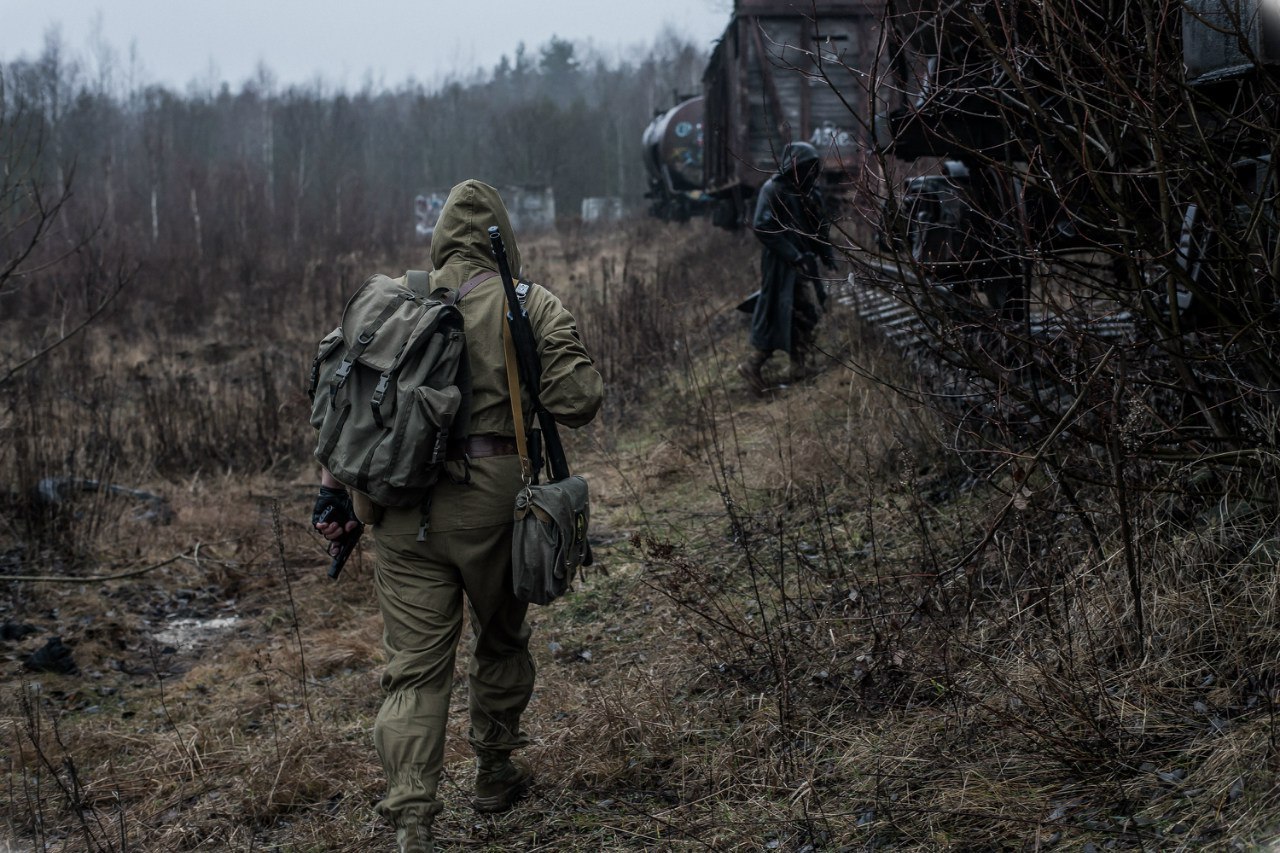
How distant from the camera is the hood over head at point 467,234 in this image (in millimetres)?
3373

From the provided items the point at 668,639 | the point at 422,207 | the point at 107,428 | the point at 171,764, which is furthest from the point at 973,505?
the point at 422,207

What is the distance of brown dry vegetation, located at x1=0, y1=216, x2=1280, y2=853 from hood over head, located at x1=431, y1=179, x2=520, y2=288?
4.44 ft

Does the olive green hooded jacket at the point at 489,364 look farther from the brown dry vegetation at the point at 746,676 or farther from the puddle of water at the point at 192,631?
the puddle of water at the point at 192,631

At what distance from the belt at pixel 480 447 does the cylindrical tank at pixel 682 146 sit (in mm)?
20221

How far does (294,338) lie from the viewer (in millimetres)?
16250

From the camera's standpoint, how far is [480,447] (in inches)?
128

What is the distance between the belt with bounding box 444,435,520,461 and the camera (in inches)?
125

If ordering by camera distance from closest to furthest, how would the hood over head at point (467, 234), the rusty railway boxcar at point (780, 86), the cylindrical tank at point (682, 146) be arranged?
1. the hood over head at point (467, 234)
2. the rusty railway boxcar at point (780, 86)
3. the cylindrical tank at point (682, 146)

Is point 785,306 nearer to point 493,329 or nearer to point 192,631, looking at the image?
point 192,631

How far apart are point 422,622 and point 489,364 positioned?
780 mm

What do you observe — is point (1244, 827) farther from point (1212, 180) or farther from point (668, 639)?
point (668, 639)

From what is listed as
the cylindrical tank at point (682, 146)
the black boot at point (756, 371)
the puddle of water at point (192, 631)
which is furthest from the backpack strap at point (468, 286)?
the cylindrical tank at point (682, 146)

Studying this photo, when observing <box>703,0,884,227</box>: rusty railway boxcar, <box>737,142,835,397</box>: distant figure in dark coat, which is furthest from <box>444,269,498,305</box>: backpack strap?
<box>703,0,884,227</box>: rusty railway boxcar

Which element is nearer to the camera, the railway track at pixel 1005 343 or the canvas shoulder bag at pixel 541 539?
the canvas shoulder bag at pixel 541 539
